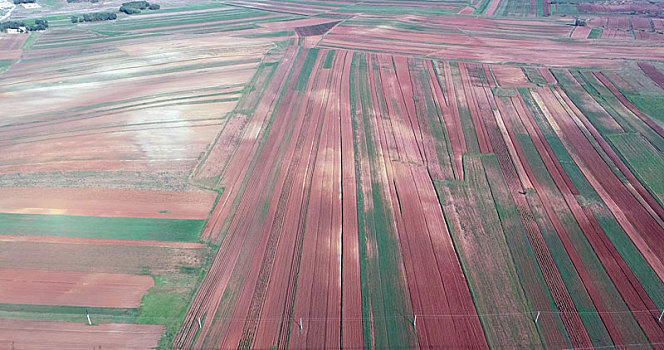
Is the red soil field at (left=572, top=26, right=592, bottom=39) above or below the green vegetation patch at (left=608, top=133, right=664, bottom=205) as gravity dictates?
below

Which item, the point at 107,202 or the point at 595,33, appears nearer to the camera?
the point at 107,202

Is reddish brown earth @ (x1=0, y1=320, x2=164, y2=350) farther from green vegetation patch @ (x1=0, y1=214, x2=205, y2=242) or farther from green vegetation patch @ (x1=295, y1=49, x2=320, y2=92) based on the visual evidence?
green vegetation patch @ (x1=295, y1=49, x2=320, y2=92)

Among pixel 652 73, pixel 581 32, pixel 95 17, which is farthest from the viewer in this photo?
pixel 95 17

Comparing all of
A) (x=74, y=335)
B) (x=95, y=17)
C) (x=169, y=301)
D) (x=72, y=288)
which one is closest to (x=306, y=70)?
(x=169, y=301)

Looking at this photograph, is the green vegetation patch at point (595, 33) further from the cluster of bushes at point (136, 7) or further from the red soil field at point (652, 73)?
the cluster of bushes at point (136, 7)

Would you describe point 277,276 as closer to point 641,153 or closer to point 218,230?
point 218,230

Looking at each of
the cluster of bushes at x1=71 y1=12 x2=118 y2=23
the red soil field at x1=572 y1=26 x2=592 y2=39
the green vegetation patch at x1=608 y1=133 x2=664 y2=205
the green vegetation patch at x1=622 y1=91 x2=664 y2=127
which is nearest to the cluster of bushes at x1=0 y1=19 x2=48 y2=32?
the cluster of bushes at x1=71 y1=12 x2=118 y2=23

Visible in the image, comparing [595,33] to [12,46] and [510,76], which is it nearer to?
[510,76]
